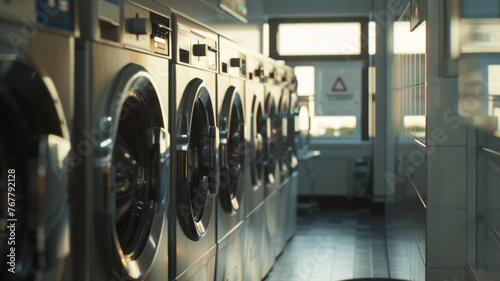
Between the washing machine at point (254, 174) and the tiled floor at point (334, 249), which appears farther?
the tiled floor at point (334, 249)

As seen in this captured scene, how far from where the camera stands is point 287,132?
527 cm

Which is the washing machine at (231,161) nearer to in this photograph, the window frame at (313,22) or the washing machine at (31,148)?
the washing machine at (31,148)

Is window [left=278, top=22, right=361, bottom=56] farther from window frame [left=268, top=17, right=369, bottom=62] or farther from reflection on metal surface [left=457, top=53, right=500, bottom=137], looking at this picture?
reflection on metal surface [left=457, top=53, right=500, bottom=137]

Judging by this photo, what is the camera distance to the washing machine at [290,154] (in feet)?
17.5

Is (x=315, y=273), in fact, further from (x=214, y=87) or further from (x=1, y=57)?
(x=1, y=57)

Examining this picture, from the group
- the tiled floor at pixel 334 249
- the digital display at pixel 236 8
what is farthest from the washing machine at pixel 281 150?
the digital display at pixel 236 8

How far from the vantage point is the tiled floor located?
4656mm

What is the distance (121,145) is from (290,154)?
359 cm

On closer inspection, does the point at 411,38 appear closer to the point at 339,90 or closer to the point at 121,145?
the point at 121,145

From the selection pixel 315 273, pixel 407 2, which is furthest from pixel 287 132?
pixel 407 2

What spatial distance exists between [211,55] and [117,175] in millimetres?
1065

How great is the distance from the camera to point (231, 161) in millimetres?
3334

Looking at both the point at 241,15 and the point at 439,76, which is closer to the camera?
the point at 439,76

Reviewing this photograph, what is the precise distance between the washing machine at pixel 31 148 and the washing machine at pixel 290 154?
380cm
